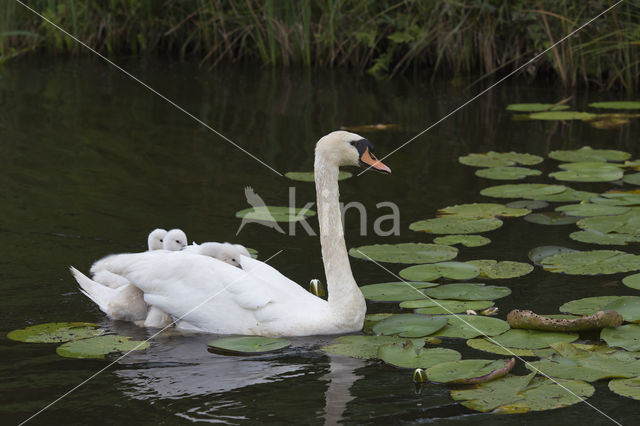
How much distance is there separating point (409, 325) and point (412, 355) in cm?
41

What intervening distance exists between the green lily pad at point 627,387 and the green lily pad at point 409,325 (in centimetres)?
108

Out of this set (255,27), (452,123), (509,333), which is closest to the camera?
(509,333)

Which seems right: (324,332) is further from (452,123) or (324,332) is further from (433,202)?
(452,123)

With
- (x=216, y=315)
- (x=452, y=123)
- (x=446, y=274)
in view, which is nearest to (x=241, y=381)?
(x=216, y=315)

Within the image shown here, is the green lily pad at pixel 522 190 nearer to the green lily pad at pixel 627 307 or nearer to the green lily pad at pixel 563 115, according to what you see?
the green lily pad at pixel 627 307

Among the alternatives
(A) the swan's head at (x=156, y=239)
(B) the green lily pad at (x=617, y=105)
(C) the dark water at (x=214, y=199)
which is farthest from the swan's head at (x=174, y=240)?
(B) the green lily pad at (x=617, y=105)

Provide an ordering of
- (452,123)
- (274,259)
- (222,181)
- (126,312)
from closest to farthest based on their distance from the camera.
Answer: (126,312) < (274,259) < (222,181) < (452,123)

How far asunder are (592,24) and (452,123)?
2027 mm

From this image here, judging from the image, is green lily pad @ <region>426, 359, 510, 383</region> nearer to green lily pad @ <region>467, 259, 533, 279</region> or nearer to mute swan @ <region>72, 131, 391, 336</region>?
mute swan @ <region>72, 131, 391, 336</region>

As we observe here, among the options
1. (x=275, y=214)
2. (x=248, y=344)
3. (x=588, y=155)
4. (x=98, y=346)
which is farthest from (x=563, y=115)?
(x=98, y=346)

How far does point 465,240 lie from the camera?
7.11 metres

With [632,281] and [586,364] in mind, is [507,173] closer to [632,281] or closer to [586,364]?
[632,281]

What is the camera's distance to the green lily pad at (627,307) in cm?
556

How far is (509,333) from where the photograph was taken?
18.0 feet
